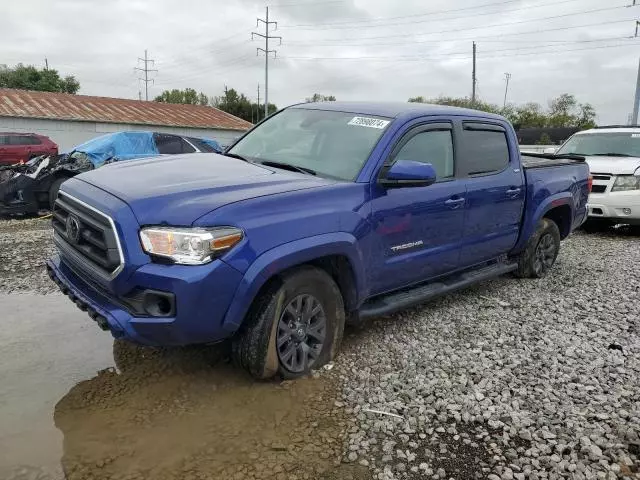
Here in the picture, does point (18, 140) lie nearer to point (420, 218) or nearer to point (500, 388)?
point (420, 218)

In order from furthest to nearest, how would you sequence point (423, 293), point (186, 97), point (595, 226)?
point (186, 97) → point (595, 226) → point (423, 293)

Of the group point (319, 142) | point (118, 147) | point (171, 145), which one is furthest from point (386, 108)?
point (171, 145)

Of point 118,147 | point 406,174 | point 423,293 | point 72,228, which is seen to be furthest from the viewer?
point 118,147

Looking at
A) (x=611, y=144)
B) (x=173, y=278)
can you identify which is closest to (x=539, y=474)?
(x=173, y=278)

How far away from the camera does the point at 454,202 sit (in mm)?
4543

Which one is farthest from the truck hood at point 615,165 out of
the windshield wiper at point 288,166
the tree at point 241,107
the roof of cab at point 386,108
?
the tree at point 241,107

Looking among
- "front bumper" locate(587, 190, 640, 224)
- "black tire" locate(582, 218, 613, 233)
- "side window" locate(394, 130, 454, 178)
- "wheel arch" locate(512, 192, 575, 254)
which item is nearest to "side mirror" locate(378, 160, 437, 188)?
"side window" locate(394, 130, 454, 178)

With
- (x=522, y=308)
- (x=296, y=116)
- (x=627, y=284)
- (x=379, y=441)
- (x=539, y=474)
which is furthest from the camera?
(x=627, y=284)

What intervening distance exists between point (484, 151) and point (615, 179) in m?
5.28

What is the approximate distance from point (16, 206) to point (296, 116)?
23.7 ft

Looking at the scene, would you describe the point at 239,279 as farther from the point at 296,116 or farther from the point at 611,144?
the point at 611,144

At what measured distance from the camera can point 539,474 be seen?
2752 mm

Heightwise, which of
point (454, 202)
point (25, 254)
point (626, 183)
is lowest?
point (25, 254)

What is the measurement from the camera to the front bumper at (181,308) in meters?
2.92
